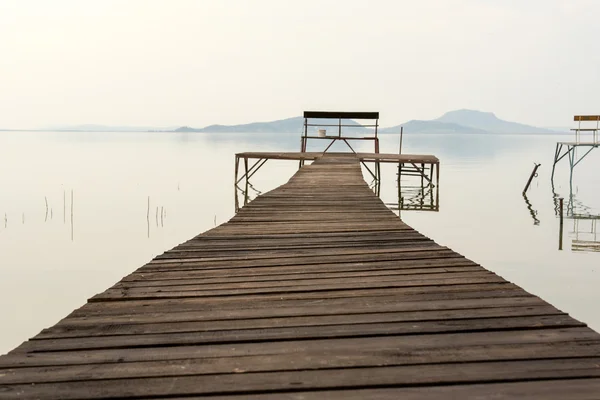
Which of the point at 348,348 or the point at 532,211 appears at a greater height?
the point at 348,348

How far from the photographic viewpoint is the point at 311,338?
246cm

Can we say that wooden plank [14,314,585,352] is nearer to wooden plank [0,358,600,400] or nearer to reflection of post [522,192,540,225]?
wooden plank [0,358,600,400]

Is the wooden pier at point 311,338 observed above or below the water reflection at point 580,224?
above

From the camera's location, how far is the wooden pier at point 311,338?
1985mm

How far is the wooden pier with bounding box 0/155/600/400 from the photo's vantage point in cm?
199

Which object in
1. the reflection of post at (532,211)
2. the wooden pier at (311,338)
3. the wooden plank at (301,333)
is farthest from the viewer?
the reflection of post at (532,211)

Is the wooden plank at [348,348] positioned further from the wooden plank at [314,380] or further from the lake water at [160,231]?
the lake water at [160,231]

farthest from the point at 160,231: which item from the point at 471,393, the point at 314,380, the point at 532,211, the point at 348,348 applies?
the point at 471,393

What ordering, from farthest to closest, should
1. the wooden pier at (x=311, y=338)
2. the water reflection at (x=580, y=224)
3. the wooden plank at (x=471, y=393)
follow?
the water reflection at (x=580, y=224), the wooden pier at (x=311, y=338), the wooden plank at (x=471, y=393)

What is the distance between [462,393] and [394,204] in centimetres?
1927

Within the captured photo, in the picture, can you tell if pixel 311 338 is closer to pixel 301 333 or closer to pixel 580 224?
pixel 301 333

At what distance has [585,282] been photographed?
998 centimetres

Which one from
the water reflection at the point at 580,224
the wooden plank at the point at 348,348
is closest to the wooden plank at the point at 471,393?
the wooden plank at the point at 348,348

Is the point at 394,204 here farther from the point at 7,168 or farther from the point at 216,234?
the point at 7,168
